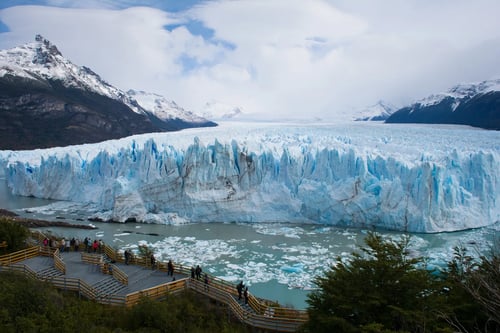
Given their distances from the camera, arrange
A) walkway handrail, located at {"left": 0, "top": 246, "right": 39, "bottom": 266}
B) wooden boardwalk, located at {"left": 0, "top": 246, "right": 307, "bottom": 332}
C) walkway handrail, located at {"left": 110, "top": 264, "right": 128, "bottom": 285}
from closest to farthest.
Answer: wooden boardwalk, located at {"left": 0, "top": 246, "right": 307, "bottom": 332} → walkway handrail, located at {"left": 110, "top": 264, "right": 128, "bottom": 285} → walkway handrail, located at {"left": 0, "top": 246, "right": 39, "bottom": 266}

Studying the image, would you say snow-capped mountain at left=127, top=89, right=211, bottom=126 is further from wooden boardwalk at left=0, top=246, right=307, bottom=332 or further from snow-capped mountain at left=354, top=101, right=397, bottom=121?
wooden boardwalk at left=0, top=246, right=307, bottom=332

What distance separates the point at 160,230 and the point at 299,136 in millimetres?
9986

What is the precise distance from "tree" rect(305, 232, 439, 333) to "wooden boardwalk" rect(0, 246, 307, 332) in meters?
1.50

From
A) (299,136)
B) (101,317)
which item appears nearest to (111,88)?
(299,136)

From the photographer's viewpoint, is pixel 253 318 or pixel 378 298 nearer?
pixel 378 298

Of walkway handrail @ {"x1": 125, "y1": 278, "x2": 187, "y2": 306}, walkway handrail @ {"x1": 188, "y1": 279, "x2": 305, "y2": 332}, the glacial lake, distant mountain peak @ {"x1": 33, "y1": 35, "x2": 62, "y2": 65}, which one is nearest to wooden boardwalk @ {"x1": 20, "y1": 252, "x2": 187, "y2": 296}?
walkway handrail @ {"x1": 125, "y1": 278, "x2": 187, "y2": 306}

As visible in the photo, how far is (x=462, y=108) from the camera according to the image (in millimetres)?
42906

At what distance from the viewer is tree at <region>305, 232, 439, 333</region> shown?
5.14 m

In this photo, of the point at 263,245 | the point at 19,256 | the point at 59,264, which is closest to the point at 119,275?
the point at 59,264

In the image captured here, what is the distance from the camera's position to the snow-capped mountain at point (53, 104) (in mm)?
49969

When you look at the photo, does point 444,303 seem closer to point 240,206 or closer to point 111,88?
point 240,206

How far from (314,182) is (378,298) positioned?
13373mm

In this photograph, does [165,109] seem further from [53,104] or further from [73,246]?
[73,246]

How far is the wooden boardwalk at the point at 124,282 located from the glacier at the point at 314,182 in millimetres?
8221
